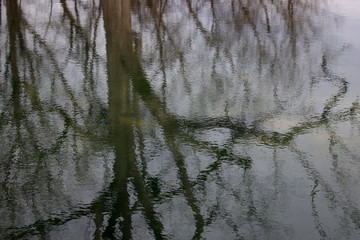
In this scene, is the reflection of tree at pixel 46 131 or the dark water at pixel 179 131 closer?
the dark water at pixel 179 131

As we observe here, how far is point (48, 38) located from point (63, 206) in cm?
575

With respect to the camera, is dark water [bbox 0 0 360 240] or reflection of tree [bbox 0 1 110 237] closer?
dark water [bbox 0 0 360 240]

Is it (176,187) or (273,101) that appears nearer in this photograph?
(176,187)

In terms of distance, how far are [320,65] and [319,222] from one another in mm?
4292

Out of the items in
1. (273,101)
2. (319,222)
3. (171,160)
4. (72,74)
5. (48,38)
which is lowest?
(319,222)

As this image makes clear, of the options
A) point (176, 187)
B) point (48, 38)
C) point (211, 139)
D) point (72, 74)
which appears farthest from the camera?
point (48, 38)

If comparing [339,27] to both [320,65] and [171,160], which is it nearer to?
[320,65]

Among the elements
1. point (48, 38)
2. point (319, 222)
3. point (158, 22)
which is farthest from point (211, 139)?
point (158, 22)

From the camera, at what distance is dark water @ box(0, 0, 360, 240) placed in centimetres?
413

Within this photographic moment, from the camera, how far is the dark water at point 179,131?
4.13 metres

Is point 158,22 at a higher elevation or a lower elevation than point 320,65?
higher

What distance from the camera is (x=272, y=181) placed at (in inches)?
186

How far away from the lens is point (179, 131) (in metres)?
5.76

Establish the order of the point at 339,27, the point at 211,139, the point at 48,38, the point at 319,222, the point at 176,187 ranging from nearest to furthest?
the point at 319,222 → the point at 176,187 → the point at 211,139 → the point at 48,38 → the point at 339,27
